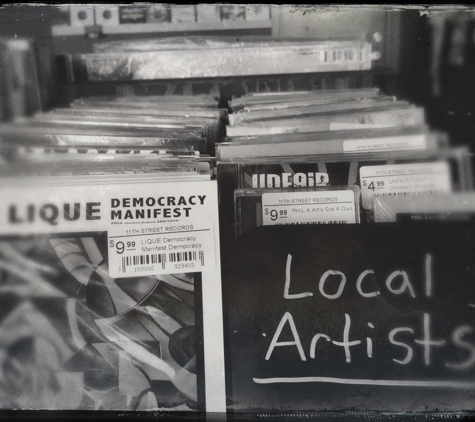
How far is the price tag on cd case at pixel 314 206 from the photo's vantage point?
1.56 feet

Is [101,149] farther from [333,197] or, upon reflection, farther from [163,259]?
[333,197]

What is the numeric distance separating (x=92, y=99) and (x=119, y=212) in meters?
0.17

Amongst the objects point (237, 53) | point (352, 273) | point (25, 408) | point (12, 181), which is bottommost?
point (25, 408)

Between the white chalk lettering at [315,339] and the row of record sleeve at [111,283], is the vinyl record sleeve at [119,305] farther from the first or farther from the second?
the white chalk lettering at [315,339]

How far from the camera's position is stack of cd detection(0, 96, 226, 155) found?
0.50m

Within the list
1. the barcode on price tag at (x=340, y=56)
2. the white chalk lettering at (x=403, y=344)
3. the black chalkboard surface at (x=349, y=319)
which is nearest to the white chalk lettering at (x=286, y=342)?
the black chalkboard surface at (x=349, y=319)

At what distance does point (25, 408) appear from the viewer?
0.49 m

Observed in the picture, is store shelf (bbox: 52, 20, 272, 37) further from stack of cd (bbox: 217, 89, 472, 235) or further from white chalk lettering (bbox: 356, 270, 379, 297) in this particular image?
white chalk lettering (bbox: 356, 270, 379, 297)

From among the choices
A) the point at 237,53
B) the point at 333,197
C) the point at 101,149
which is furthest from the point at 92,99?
the point at 333,197

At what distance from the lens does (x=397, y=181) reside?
0.48 m

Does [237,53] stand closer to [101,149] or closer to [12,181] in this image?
[101,149]

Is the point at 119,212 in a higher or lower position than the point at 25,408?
higher

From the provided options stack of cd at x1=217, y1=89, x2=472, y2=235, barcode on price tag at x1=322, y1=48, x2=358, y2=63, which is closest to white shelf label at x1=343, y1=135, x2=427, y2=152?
stack of cd at x1=217, y1=89, x2=472, y2=235

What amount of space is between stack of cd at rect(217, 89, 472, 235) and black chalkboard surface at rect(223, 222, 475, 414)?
1.2 inches
